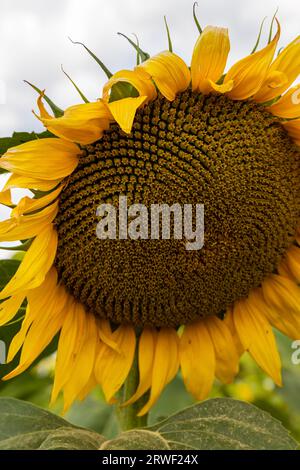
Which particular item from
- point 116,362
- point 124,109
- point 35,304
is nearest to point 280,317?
point 116,362

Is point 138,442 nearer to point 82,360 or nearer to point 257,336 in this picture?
point 82,360

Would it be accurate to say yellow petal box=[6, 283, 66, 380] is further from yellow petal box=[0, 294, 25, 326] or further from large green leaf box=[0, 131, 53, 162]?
large green leaf box=[0, 131, 53, 162]

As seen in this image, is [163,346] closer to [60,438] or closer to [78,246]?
[78,246]

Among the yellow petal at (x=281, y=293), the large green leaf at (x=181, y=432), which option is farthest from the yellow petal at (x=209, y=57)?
the large green leaf at (x=181, y=432)

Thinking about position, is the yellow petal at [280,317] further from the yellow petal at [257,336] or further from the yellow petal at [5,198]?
the yellow petal at [5,198]

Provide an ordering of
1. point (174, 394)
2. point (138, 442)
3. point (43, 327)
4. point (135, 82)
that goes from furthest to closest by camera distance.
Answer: point (174, 394)
point (43, 327)
point (135, 82)
point (138, 442)
